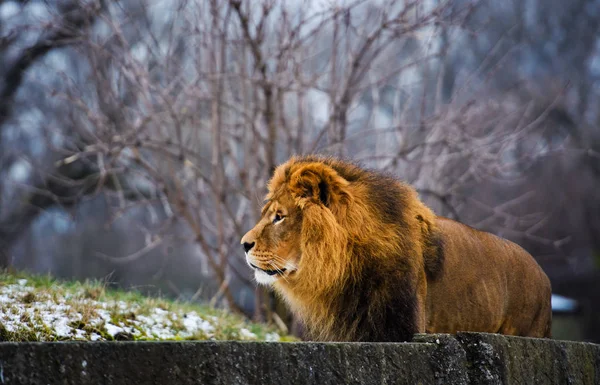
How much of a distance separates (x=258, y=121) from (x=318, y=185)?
4648 mm

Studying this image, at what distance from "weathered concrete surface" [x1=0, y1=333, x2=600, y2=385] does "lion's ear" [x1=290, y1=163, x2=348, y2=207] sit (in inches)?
43.9

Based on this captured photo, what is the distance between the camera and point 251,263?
400 cm

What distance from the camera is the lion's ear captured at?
13.0 feet

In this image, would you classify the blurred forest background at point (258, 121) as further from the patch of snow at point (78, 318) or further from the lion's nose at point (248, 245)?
the lion's nose at point (248, 245)

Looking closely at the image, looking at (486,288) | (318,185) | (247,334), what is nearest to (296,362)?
(318,185)

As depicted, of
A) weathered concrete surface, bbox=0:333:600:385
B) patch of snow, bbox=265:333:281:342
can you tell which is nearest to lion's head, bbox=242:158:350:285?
weathered concrete surface, bbox=0:333:600:385

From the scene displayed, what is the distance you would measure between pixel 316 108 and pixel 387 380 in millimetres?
7411

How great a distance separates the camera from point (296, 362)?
2.48 m

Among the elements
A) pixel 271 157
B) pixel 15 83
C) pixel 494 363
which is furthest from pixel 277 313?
pixel 15 83

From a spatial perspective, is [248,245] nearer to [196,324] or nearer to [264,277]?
[264,277]

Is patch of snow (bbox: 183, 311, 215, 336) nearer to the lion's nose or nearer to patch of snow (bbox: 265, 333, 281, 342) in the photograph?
patch of snow (bbox: 265, 333, 281, 342)

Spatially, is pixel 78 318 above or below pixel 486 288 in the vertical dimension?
below

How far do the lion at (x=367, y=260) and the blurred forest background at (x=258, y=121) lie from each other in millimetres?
1594

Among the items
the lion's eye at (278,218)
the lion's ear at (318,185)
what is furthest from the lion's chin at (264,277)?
the lion's ear at (318,185)
